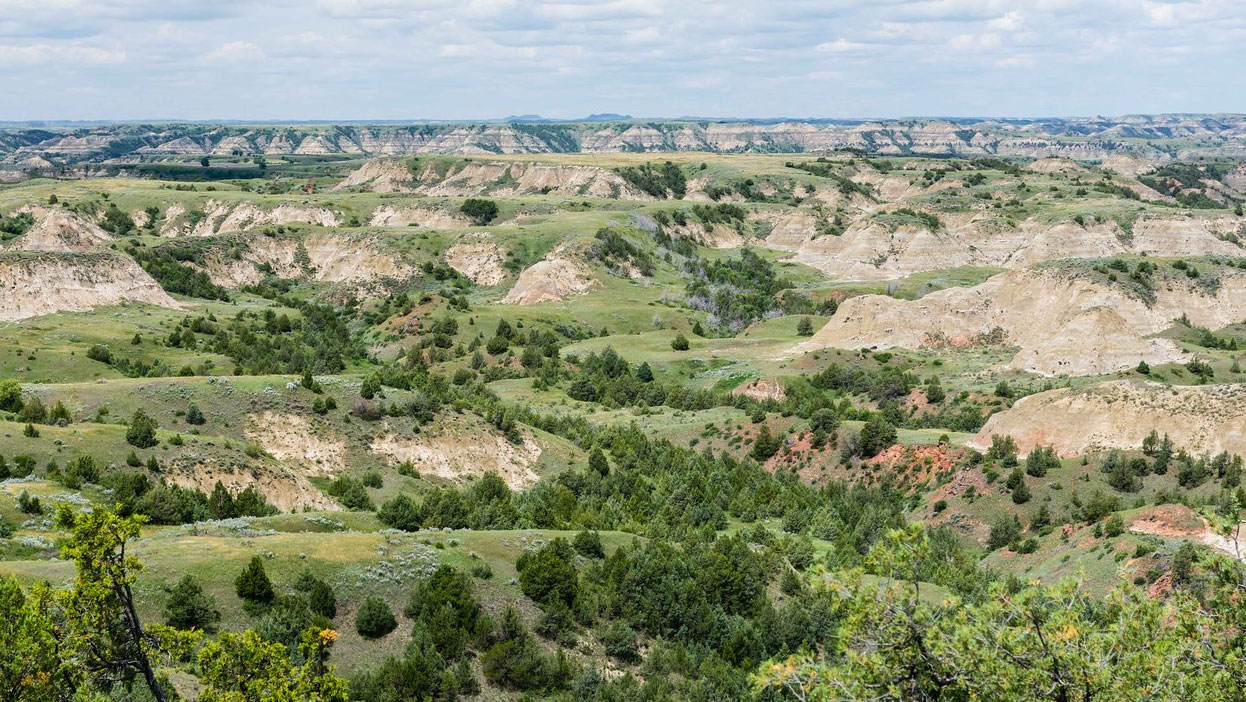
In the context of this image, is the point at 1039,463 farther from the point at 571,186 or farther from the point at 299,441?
the point at 571,186

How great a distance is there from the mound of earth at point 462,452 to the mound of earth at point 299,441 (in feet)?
7.92

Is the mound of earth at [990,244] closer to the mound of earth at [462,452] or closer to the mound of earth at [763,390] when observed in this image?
the mound of earth at [763,390]

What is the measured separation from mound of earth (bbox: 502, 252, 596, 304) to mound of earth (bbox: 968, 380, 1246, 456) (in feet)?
220

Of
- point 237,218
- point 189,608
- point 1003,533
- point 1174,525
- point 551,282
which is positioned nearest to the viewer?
point 189,608

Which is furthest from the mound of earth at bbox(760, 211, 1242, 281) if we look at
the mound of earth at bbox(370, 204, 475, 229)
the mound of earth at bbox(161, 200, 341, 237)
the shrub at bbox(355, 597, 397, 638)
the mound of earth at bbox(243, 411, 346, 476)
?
the shrub at bbox(355, 597, 397, 638)

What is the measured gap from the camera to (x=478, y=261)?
133500 mm

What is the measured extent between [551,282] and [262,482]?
7759 centimetres

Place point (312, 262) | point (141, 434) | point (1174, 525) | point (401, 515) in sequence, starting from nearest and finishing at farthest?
point (401, 515) → point (141, 434) → point (1174, 525) → point (312, 262)

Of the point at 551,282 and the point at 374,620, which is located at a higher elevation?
the point at 374,620

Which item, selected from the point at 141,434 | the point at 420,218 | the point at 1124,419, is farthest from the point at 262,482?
the point at 420,218

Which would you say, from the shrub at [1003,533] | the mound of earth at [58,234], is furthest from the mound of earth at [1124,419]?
the mound of earth at [58,234]

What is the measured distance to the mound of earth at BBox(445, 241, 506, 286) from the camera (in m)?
130

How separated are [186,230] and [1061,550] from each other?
151 m

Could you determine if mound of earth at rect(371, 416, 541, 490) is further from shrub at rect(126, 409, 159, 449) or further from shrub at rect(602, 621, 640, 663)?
shrub at rect(602, 621, 640, 663)
